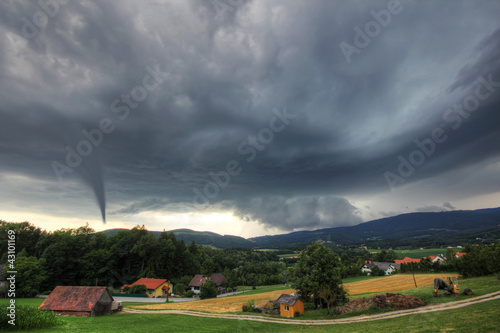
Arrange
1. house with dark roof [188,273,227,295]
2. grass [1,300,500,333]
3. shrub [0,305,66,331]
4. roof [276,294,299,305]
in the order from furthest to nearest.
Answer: house with dark roof [188,273,227,295] → roof [276,294,299,305] → shrub [0,305,66,331] → grass [1,300,500,333]

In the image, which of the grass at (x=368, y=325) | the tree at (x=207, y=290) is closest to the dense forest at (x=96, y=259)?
the tree at (x=207, y=290)

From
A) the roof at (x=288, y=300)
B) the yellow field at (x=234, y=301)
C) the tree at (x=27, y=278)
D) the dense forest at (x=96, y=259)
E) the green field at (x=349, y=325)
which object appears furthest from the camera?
the dense forest at (x=96, y=259)

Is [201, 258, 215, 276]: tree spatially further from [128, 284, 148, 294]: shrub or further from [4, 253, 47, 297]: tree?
[4, 253, 47, 297]: tree

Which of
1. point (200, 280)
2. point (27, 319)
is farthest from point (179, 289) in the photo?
point (27, 319)

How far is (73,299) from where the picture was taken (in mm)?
31844

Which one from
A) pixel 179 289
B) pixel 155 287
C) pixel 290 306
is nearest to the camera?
pixel 290 306

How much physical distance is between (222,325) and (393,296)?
2067 cm

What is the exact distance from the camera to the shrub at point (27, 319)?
1560cm

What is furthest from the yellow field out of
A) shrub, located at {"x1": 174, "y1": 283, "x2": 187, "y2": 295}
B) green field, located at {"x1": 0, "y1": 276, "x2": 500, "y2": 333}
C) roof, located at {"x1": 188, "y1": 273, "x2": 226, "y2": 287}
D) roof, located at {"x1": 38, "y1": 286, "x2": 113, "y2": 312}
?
roof, located at {"x1": 188, "y1": 273, "x2": 226, "y2": 287}

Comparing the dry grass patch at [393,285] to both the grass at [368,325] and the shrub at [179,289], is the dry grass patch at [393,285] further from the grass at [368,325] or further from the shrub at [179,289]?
the shrub at [179,289]

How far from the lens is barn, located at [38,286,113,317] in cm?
3069

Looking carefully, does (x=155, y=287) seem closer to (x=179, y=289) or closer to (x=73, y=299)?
(x=179, y=289)

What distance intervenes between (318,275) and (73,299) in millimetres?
35358

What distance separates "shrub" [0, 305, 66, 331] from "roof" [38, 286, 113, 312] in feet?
47.2
